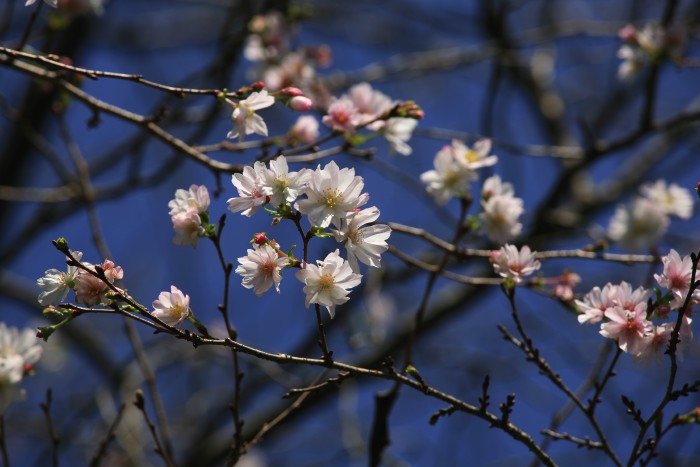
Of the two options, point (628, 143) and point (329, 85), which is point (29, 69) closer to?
point (329, 85)

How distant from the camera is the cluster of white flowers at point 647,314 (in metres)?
1.34

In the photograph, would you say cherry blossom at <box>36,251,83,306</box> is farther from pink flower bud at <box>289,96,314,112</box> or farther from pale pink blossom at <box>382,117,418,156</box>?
pale pink blossom at <box>382,117,418,156</box>

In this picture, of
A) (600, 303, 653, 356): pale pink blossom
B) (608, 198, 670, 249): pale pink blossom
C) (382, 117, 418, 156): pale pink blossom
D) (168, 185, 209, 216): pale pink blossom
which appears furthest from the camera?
(608, 198, 670, 249): pale pink blossom

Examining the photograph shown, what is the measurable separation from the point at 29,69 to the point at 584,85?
552 centimetres

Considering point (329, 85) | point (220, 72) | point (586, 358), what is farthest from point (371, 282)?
point (586, 358)

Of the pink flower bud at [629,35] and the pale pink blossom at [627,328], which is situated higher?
the pink flower bud at [629,35]

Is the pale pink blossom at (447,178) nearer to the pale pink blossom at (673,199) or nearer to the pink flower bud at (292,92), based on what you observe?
the pink flower bud at (292,92)

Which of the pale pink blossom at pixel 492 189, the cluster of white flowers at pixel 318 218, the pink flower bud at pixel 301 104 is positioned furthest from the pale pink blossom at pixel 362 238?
the pale pink blossom at pixel 492 189

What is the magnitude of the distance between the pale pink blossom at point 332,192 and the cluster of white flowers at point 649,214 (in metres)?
2.01

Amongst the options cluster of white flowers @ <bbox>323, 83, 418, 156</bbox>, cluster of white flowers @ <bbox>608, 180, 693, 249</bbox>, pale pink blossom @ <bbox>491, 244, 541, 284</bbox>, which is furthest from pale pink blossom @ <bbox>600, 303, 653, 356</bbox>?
cluster of white flowers @ <bbox>608, 180, 693, 249</bbox>

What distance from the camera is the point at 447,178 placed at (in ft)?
6.78

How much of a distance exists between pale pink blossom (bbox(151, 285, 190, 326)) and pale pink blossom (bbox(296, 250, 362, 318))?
0.83 feet

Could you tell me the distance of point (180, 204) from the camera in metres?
1.50

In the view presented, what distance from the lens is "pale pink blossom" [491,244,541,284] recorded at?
161 centimetres
